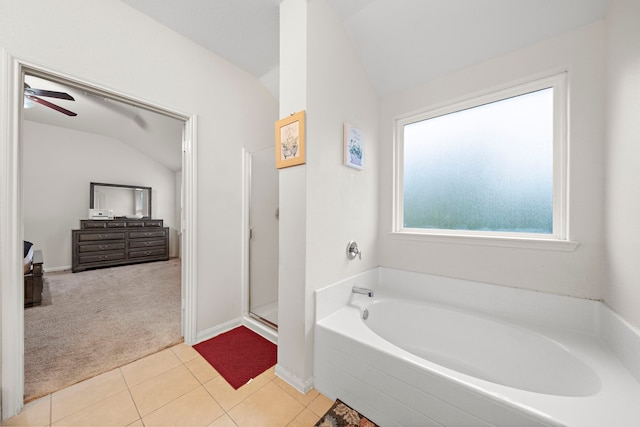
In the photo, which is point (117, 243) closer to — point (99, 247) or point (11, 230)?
point (99, 247)

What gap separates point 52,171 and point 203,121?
4367mm

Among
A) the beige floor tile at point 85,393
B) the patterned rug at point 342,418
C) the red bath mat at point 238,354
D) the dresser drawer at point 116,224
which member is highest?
the dresser drawer at point 116,224

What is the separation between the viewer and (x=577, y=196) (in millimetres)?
1304

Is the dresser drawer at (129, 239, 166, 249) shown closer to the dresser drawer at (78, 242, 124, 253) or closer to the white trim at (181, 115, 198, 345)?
the dresser drawer at (78, 242, 124, 253)

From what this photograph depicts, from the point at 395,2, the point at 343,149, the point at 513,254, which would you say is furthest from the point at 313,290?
the point at 395,2

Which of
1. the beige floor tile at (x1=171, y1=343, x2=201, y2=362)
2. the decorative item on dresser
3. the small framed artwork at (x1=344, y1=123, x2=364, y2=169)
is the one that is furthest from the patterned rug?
the decorative item on dresser

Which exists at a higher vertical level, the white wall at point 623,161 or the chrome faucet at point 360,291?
the white wall at point 623,161

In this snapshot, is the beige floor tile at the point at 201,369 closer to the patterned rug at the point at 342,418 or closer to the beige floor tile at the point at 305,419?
the beige floor tile at the point at 305,419

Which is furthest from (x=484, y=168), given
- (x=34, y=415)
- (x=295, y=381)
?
(x=34, y=415)

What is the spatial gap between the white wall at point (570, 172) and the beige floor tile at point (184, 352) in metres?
2.04

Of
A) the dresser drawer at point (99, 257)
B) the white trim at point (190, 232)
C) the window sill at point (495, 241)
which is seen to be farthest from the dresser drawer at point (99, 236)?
the window sill at point (495, 241)

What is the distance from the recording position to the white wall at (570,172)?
126cm

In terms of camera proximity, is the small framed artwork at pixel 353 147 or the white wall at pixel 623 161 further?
the small framed artwork at pixel 353 147

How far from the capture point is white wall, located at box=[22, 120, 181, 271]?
3.93m
